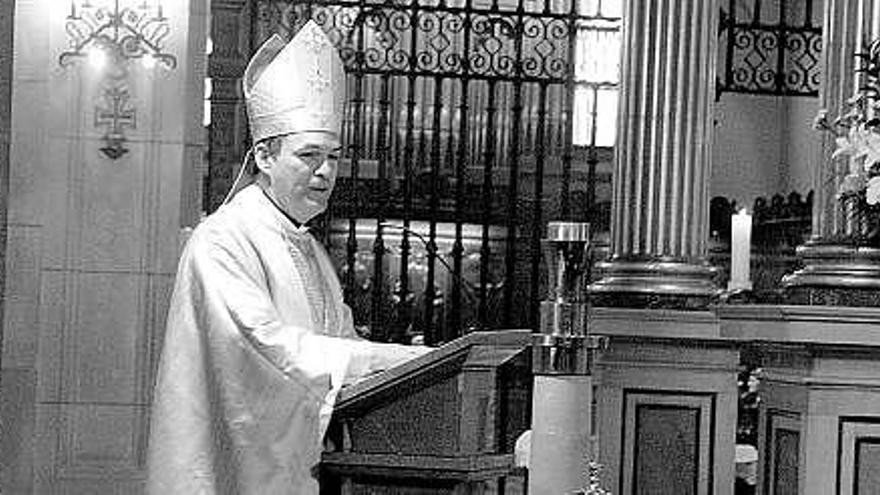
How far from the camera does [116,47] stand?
828cm

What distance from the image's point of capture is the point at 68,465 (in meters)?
8.06

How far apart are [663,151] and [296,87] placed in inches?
145

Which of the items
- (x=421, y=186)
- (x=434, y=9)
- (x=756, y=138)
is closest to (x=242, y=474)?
(x=434, y=9)

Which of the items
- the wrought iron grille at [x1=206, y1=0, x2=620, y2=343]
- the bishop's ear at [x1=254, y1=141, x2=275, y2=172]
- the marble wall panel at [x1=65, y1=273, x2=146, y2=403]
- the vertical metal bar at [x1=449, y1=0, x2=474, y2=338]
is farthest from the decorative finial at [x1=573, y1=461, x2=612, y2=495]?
the vertical metal bar at [x1=449, y1=0, x2=474, y2=338]

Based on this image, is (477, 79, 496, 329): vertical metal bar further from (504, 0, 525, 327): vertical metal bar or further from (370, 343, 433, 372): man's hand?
(370, 343, 433, 372): man's hand

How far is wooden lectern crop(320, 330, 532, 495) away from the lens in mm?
4398

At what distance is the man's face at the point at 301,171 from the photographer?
5250 millimetres

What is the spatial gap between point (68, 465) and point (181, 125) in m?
1.41

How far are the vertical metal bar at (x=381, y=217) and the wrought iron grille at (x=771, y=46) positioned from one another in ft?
6.33

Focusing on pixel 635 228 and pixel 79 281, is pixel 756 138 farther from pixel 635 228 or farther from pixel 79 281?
pixel 79 281

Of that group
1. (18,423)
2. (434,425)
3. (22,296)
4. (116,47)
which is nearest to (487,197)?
(116,47)

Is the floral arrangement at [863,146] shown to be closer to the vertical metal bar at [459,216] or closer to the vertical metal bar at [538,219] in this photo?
the vertical metal bar at [538,219]

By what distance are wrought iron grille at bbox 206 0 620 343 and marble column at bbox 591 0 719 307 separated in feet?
6.80

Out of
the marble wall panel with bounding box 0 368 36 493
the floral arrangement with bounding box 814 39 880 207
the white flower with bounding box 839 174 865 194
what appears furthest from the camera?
the marble wall panel with bounding box 0 368 36 493
